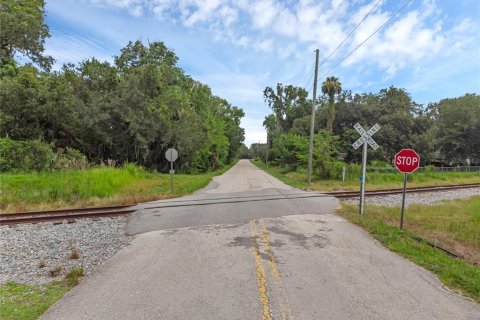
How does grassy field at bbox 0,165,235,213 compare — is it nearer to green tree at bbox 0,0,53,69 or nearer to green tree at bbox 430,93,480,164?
green tree at bbox 0,0,53,69

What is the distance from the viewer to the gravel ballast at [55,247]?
201 inches

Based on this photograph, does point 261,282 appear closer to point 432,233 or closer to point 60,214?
point 432,233

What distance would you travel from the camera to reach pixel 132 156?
26.7 meters

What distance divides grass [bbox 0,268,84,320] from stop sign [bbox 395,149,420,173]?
26.4 ft

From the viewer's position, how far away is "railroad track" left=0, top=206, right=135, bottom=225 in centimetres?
882

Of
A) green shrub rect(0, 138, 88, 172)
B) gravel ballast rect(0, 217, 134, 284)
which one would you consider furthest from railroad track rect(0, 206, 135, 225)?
green shrub rect(0, 138, 88, 172)

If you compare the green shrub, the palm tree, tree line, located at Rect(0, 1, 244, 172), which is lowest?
the green shrub

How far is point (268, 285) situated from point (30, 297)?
3.40 m

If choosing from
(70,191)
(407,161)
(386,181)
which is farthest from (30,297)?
(386,181)

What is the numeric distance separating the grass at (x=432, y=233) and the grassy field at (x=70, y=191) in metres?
9.17

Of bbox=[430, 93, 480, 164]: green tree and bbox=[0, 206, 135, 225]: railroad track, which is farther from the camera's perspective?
bbox=[430, 93, 480, 164]: green tree

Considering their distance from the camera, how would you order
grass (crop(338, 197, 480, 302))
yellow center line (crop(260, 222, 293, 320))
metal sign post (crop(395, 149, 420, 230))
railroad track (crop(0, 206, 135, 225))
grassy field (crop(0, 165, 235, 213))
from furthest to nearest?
A: 1. grassy field (crop(0, 165, 235, 213))
2. railroad track (crop(0, 206, 135, 225))
3. metal sign post (crop(395, 149, 420, 230))
4. grass (crop(338, 197, 480, 302))
5. yellow center line (crop(260, 222, 293, 320))

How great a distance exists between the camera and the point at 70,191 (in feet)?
41.5

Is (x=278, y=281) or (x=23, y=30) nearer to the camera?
(x=278, y=281)
